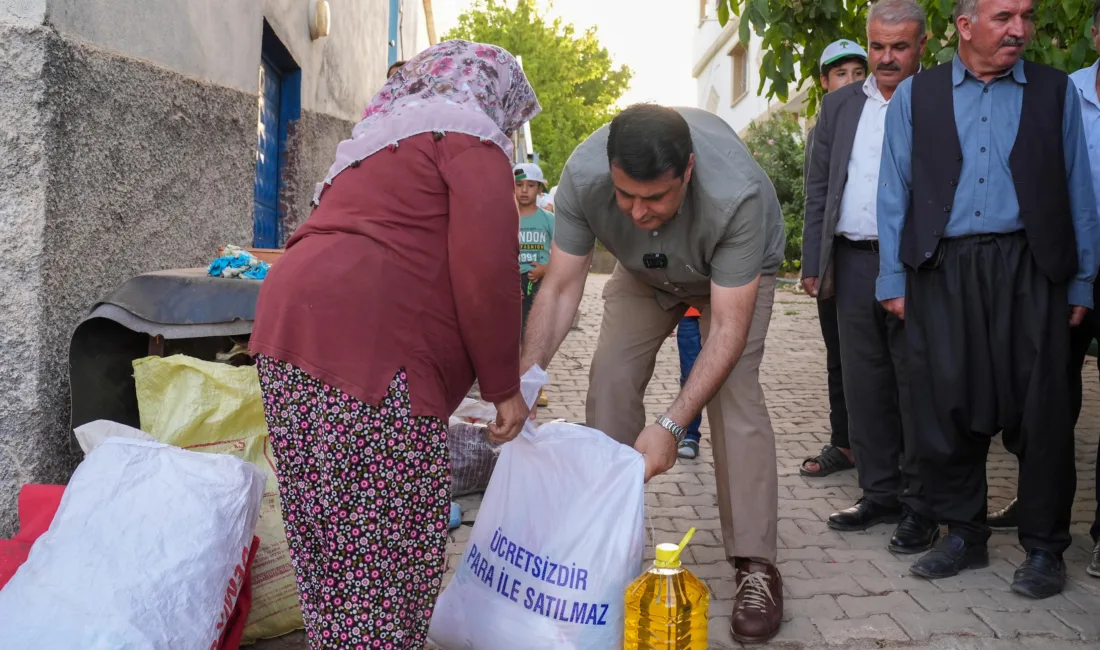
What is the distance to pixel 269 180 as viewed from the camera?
7.29m

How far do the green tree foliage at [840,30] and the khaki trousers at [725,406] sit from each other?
2024 mm

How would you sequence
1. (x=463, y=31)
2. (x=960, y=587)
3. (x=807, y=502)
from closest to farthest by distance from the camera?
(x=960, y=587) < (x=807, y=502) < (x=463, y=31)

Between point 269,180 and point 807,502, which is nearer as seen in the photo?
point 807,502

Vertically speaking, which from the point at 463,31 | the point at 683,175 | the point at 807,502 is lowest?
the point at 807,502

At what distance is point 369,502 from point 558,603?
2.09 feet

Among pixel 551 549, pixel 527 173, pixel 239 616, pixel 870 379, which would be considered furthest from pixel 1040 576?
pixel 527 173

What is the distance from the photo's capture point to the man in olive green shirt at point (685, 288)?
279cm

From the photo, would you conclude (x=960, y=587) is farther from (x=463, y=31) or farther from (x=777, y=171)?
(x=463, y=31)

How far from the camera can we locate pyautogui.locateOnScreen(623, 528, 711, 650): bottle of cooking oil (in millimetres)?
2527

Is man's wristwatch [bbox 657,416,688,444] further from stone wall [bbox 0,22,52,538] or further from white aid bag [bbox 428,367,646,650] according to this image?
stone wall [bbox 0,22,52,538]

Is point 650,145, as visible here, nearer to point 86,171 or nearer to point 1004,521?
point 86,171

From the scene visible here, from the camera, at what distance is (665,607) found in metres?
2.51

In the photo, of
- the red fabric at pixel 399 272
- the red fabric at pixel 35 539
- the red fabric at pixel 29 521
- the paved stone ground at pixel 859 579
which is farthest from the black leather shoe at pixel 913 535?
the red fabric at pixel 29 521

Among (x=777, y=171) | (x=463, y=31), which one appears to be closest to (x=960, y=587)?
(x=777, y=171)
